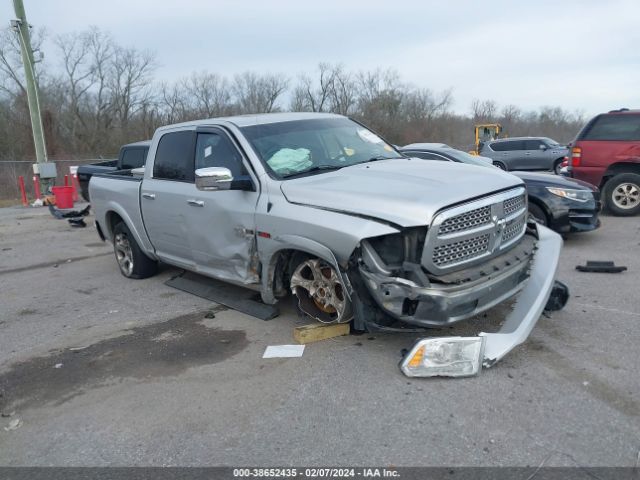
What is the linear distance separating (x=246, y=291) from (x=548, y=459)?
3732 millimetres

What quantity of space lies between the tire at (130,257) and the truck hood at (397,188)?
3146 millimetres

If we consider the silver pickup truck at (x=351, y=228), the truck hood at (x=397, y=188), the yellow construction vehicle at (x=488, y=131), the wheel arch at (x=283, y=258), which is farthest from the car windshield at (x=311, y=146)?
the yellow construction vehicle at (x=488, y=131)

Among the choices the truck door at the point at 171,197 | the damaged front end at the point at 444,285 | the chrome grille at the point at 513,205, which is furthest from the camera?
A: the truck door at the point at 171,197

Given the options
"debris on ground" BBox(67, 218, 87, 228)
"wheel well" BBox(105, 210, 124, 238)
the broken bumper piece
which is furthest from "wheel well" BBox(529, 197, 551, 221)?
"debris on ground" BBox(67, 218, 87, 228)

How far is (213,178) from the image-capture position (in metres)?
4.41

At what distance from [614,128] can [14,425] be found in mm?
10567

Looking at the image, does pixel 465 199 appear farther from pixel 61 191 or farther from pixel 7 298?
pixel 61 191

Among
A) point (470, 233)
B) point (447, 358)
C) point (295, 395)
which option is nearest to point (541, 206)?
point (470, 233)

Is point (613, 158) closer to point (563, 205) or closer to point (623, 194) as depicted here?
point (623, 194)

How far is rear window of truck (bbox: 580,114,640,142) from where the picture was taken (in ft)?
32.1

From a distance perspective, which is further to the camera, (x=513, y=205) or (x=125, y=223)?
(x=125, y=223)

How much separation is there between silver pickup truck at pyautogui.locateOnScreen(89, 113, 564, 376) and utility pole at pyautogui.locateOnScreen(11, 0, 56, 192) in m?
14.0

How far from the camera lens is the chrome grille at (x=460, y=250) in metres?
3.61

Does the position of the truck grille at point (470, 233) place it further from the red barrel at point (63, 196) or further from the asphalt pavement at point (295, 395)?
the red barrel at point (63, 196)
